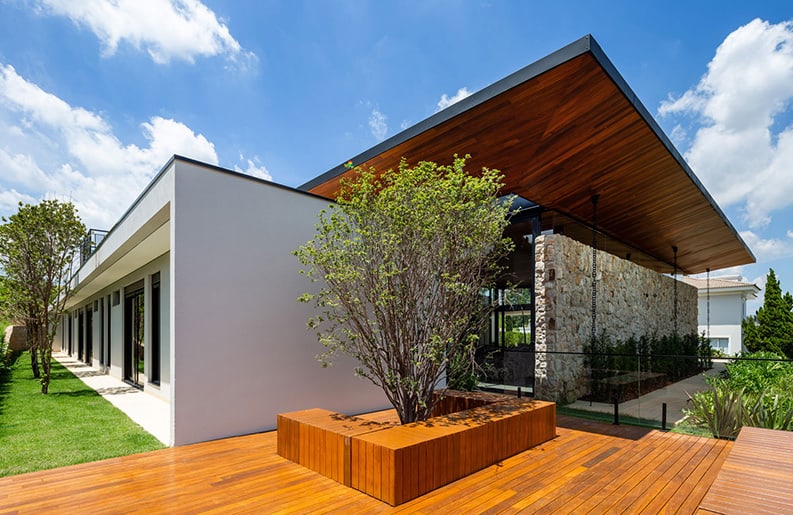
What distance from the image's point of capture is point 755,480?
10.0 feet

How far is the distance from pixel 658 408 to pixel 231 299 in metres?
6.25

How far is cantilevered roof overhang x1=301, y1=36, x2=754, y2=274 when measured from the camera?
15.6 ft

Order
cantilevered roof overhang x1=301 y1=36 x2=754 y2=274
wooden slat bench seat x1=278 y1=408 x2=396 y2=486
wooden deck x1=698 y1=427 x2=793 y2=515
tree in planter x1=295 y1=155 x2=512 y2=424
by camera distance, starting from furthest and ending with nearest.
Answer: tree in planter x1=295 y1=155 x2=512 y2=424
cantilevered roof overhang x1=301 y1=36 x2=754 y2=274
wooden slat bench seat x1=278 y1=408 x2=396 y2=486
wooden deck x1=698 y1=427 x2=793 y2=515

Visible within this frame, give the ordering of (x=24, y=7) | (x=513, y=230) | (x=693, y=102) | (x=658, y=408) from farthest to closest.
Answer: (x=693, y=102), (x=513, y=230), (x=24, y=7), (x=658, y=408)

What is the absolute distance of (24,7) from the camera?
6.89m

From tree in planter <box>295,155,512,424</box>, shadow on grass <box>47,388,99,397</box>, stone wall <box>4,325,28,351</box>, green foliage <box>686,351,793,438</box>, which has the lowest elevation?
stone wall <box>4,325,28,351</box>

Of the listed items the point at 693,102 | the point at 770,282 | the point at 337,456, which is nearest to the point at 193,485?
the point at 337,456

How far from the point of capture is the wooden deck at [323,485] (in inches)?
138

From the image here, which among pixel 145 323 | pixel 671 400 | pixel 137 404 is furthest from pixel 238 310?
A: pixel 671 400

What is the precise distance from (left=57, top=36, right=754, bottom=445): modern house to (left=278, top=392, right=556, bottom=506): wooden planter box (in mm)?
1321

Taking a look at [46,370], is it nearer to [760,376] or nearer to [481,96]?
[481,96]

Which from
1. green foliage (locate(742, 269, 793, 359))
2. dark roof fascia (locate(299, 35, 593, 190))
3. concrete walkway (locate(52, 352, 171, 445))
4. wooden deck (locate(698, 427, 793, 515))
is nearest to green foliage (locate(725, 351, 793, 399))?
wooden deck (locate(698, 427, 793, 515))

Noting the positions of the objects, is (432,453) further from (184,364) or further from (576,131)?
(576,131)

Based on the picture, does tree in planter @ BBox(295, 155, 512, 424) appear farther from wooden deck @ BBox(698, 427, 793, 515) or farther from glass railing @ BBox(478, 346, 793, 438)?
glass railing @ BBox(478, 346, 793, 438)
